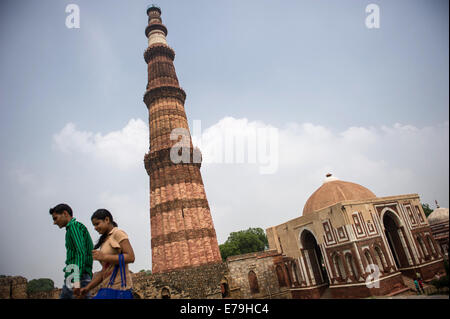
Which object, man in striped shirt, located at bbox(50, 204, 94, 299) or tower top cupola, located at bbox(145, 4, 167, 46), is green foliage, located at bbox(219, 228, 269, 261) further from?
man in striped shirt, located at bbox(50, 204, 94, 299)

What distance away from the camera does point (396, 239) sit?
21.0m

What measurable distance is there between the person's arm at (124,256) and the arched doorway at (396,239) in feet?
74.1

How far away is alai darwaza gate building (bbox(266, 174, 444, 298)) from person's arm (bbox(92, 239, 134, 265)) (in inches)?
721

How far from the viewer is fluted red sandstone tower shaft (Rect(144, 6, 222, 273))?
21406 millimetres

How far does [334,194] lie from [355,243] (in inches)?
196

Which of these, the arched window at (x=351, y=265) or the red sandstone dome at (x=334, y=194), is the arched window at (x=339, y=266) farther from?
the red sandstone dome at (x=334, y=194)

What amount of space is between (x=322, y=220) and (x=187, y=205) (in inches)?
408

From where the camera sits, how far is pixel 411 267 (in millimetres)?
19406

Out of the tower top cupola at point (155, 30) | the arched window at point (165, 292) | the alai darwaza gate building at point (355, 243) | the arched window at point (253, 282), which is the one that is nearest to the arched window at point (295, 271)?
the alai darwaza gate building at point (355, 243)

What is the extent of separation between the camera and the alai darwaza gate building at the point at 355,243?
59.6ft
